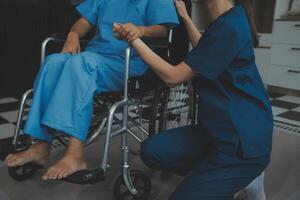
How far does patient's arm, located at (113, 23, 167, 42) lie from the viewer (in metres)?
1.05

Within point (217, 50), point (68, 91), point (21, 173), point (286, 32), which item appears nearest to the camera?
point (217, 50)

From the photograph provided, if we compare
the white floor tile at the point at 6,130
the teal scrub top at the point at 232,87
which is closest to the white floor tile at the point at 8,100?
the white floor tile at the point at 6,130

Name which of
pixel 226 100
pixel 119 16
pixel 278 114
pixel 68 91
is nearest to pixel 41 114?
pixel 68 91

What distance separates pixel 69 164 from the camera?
110cm

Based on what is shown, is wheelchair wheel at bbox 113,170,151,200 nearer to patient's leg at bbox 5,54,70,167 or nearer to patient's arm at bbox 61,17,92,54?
patient's leg at bbox 5,54,70,167

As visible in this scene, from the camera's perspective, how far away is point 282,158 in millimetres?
1716

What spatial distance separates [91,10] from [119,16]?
158mm

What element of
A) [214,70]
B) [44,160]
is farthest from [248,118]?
[44,160]

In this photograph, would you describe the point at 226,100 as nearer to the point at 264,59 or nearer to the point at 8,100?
the point at 8,100

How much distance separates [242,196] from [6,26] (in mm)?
2051

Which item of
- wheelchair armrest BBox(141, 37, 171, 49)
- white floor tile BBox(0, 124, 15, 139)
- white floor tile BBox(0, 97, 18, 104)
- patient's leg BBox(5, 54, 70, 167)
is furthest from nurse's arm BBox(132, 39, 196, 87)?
white floor tile BBox(0, 97, 18, 104)

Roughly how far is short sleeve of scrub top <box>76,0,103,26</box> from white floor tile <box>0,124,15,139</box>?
2.71 ft

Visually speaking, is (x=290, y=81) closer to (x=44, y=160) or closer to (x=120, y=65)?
(x=120, y=65)

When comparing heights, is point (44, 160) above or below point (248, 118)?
below
